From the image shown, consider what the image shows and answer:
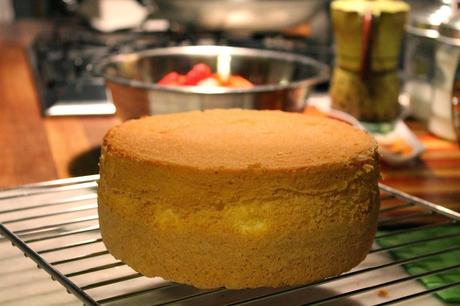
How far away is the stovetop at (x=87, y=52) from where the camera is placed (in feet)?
4.67

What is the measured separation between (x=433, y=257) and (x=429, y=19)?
599 millimetres

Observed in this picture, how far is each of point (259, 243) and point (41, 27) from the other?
75.6 inches

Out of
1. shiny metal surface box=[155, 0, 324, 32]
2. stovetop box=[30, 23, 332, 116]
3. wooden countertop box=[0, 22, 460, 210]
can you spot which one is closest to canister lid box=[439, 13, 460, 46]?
wooden countertop box=[0, 22, 460, 210]

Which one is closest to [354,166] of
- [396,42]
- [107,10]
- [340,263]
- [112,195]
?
[340,263]

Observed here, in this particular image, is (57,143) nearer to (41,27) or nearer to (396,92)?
(396,92)

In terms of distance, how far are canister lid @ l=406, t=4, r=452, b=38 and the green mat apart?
19.2 inches

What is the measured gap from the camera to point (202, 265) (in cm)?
66

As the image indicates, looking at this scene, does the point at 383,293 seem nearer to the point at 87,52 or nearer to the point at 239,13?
the point at 239,13

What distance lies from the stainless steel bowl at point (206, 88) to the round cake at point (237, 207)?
0.33 metres

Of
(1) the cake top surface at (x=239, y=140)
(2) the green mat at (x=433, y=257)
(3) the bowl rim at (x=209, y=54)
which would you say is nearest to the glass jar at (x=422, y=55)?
(3) the bowl rim at (x=209, y=54)

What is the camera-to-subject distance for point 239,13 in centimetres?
168

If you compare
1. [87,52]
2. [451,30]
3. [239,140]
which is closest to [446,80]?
[451,30]

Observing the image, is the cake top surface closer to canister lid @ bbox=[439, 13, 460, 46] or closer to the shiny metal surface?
canister lid @ bbox=[439, 13, 460, 46]

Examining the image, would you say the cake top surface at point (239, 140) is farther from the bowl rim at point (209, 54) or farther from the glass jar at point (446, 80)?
the glass jar at point (446, 80)
